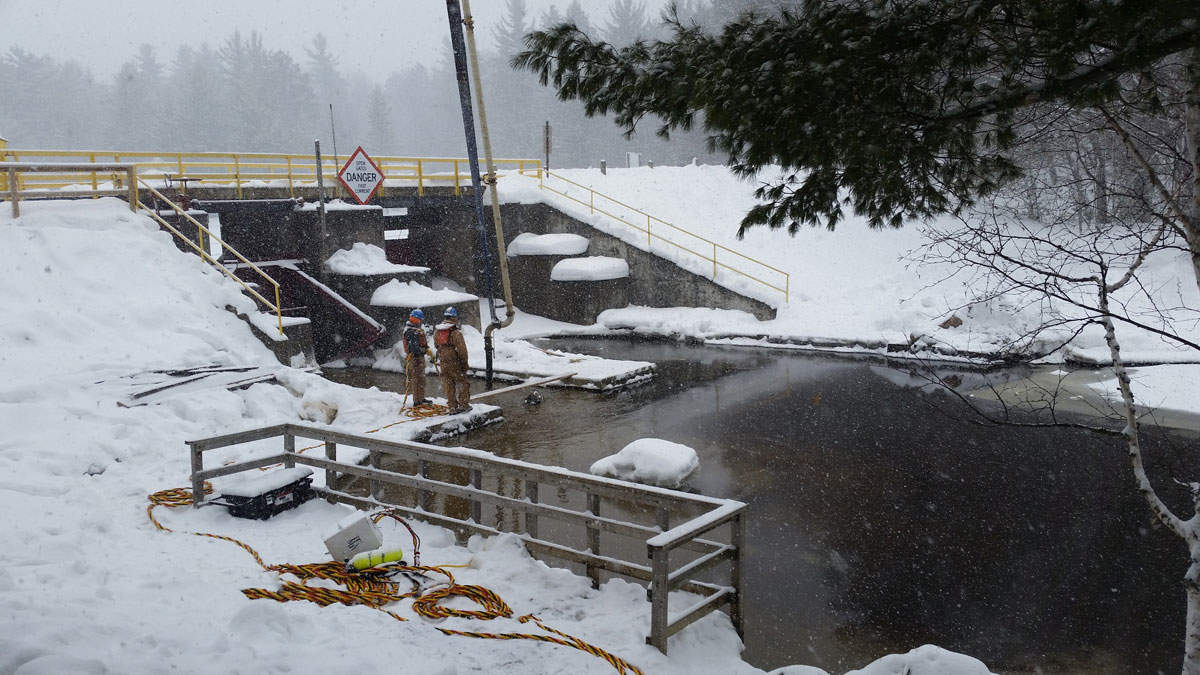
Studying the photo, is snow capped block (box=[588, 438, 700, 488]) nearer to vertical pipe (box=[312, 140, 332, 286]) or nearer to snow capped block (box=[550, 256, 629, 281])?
vertical pipe (box=[312, 140, 332, 286])

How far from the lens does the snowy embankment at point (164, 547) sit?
4977mm

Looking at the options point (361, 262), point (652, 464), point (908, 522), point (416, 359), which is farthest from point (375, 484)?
point (361, 262)

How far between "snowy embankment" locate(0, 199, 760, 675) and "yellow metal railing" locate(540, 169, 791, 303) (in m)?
14.9

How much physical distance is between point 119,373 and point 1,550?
7.14 m

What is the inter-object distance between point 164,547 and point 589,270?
20.5 metres

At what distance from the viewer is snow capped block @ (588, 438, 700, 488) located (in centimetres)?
1059

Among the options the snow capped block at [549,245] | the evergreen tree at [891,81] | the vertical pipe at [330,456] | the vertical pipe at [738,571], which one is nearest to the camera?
the evergreen tree at [891,81]

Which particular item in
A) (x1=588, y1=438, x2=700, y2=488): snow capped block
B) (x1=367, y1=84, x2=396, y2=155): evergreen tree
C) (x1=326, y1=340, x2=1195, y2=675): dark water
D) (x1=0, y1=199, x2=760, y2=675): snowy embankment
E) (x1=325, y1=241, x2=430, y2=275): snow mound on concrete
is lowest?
(x1=326, y1=340, x2=1195, y2=675): dark water

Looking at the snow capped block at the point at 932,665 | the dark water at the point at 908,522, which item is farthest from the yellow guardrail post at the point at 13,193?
the snow capped block at the point at 932,665

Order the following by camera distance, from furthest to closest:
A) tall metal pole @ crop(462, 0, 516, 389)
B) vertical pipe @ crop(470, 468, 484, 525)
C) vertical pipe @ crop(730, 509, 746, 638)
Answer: tall metal pole @ crop(462, 0, 516, 389)
vertical pipe @ crop(470, 468, 484, 525)
vertical pipe @ crop(730, 509, 746, 638)

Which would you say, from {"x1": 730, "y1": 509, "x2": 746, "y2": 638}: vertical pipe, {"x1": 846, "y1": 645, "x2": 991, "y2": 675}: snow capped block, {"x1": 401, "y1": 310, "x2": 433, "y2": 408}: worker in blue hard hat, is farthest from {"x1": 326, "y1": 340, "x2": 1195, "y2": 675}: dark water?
{"x1": 846, "y1": 645, "x2": 991, "y2": 675}: snow capped block

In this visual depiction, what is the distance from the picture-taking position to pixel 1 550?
641 cm

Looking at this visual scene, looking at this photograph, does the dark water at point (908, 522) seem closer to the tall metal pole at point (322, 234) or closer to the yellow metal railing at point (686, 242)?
the tall metal pole at point (322, 234)

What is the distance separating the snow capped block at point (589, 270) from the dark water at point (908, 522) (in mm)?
10315
